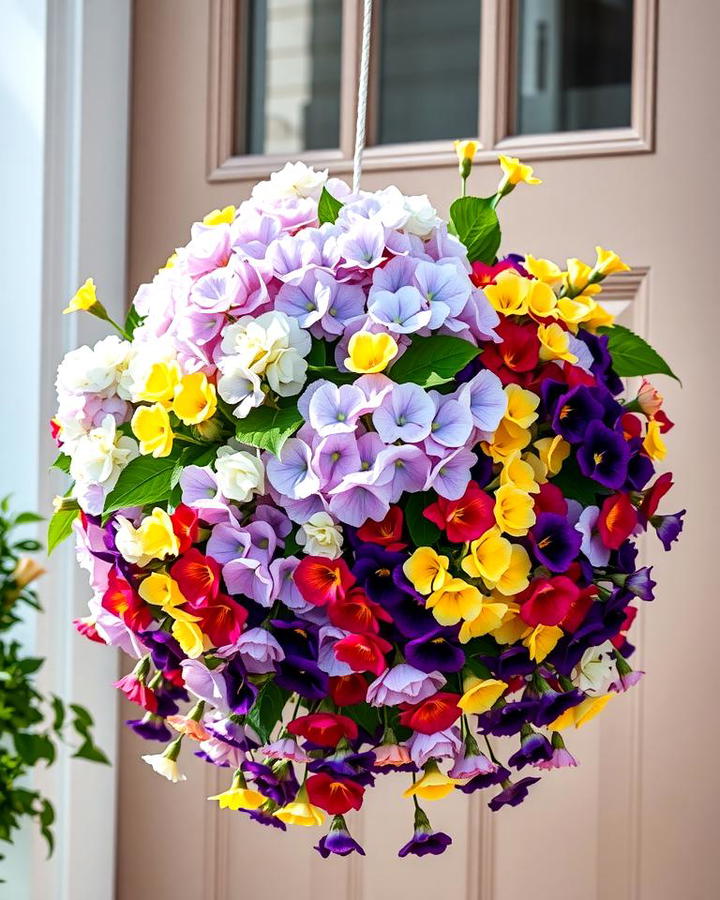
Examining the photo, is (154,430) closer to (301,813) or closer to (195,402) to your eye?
(195,402)

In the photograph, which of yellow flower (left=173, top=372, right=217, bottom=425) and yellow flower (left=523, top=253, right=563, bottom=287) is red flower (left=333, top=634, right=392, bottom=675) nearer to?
yellow flower (left=173, top=372, right=217, bottom=425)

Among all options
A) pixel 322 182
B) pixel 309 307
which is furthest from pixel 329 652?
pixel 322 182

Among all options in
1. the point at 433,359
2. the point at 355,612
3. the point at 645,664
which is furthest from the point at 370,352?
the point at 645,664

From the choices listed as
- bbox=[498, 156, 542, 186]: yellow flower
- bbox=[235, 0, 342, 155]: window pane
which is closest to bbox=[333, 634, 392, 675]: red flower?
bbox=[498, 156, 542, 186]: yellow flower

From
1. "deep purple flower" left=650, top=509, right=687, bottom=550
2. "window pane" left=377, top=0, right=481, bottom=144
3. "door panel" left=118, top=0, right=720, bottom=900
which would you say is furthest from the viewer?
"window pane" left=377, top=0, right=481, bottom=144

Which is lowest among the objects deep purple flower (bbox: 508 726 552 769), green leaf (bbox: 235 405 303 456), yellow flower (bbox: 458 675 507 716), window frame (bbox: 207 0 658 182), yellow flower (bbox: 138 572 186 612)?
deep purple flower (bbox: 508 726 552 769)

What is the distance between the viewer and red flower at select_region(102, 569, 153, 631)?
612 mm

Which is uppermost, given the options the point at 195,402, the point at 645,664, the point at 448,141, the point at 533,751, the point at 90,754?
the point at 448,141

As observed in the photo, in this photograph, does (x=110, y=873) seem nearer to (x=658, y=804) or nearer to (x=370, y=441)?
(x=658, y=804)

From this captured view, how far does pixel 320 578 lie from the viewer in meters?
0.56

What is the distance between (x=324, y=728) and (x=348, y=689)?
26mm

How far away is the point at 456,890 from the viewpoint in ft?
4.09

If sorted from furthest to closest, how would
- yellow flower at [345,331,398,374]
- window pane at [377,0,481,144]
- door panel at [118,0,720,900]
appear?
window pane at [377,0,481,144]
door panel at [118,0,720,900]
yellow flower at [345,331,398,374]

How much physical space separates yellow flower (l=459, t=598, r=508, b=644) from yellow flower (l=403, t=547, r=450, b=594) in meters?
0.03
